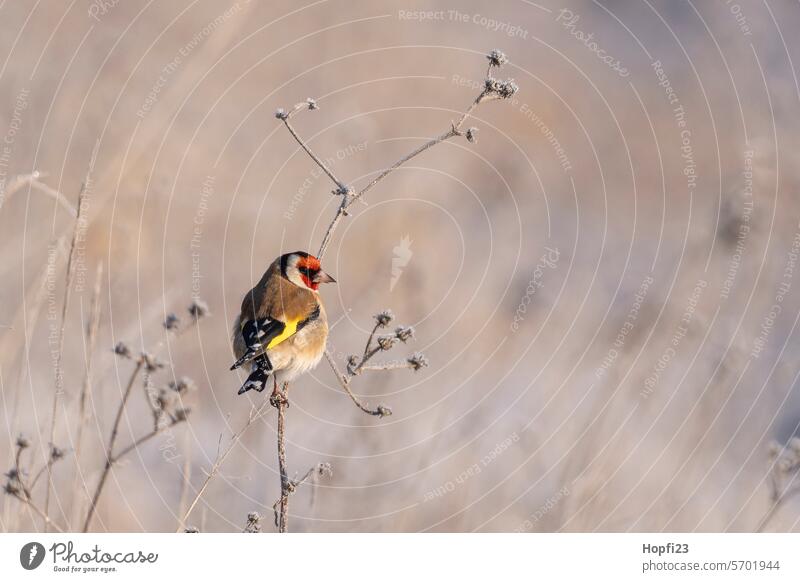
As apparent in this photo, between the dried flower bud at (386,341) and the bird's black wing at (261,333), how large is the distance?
3.11 ft

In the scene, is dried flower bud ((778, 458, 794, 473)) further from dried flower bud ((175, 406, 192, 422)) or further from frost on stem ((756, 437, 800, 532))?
dried flower bud ((175, 406, 192, 422))

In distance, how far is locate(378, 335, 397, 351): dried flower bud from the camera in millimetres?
2990

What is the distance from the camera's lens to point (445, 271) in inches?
298

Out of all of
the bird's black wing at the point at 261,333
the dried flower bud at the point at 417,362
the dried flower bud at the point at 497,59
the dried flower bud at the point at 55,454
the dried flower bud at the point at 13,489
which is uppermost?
the dried flower bud at the point at 497,59

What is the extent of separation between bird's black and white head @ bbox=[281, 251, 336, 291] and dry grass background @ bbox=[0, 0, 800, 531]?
63cm

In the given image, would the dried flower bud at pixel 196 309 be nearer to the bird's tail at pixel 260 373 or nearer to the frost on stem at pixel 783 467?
the bird's tail at pixel 260 373

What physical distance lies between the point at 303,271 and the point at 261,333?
0.31 m

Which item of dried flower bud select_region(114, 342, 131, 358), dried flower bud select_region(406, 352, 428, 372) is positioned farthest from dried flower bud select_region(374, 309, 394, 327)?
dried flower bud select_region(114, 342, 131, 358)

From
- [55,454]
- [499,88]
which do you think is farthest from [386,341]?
[55,454]

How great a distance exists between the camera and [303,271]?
3.92 meters

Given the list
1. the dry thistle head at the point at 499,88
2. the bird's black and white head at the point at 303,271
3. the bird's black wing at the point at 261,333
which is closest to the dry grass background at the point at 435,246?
the bird's black wing at the point at 261,333

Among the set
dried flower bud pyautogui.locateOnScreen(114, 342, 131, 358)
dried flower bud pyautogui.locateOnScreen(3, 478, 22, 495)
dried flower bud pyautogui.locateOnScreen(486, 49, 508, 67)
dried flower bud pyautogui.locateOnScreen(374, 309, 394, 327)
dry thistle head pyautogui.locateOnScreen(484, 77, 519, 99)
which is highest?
dried flower bud pyautogui.locateOnScreen(486, 49, 508, 67)

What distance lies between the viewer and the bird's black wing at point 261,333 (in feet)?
12.7
